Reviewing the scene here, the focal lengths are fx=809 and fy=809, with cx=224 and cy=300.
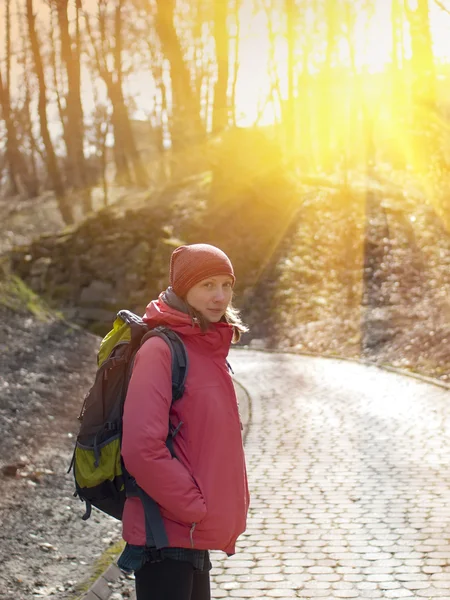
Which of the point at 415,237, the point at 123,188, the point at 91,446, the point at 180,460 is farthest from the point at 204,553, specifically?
the point at 123,188

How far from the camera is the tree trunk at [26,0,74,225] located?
28922 millimetres

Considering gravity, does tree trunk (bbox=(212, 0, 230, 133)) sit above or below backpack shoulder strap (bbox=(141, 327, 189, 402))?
above

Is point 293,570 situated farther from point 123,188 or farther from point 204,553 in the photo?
point 123,188

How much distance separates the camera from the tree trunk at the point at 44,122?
94.9 ft

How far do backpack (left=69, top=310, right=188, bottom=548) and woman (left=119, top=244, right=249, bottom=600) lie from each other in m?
0.05

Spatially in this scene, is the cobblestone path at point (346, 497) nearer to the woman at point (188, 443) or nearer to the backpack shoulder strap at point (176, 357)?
the woman at point (188, 443)

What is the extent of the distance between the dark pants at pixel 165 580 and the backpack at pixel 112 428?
165 millimetres

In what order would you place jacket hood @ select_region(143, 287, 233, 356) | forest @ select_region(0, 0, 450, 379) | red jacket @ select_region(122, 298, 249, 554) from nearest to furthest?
red jacket @ select_region(122, 298, 249, 554) → jacket hood @ select_region(143, 287, 233, 356) → forest @ select_region(0, 0, 450, 379)

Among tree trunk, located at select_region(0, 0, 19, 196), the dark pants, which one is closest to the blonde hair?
the dark pants

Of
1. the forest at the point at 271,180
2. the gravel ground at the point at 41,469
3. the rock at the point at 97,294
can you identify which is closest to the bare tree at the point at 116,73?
the forest at the point at 271,180

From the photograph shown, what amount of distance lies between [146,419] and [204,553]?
0.59 m

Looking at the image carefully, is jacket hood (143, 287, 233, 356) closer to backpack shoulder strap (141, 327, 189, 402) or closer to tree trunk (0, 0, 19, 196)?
backpack shoulder strap (141, 327, 189, 402)

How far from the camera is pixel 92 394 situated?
3.00 m

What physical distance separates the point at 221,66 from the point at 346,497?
24952mm
